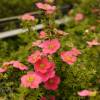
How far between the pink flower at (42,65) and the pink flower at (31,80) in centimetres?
4

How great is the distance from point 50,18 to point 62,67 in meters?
0.42

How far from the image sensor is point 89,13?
5.10 metres

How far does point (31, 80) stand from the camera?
9.18 ft

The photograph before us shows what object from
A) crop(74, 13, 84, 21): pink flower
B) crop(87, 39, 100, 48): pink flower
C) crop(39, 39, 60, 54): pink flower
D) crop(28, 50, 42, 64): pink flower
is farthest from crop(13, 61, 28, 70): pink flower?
crop(74, 13, 84, 21): pink flower

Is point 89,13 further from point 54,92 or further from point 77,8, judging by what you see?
point 54,92

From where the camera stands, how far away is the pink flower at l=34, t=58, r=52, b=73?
9.36ft

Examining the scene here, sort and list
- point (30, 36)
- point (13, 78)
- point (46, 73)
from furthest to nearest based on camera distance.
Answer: point (30, 36) < point (13, 78) < point (46, 73)

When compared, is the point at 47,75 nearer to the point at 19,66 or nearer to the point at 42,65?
the point at 42,65

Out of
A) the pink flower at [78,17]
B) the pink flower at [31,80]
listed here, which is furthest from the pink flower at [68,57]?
the pink flower at [78,17]

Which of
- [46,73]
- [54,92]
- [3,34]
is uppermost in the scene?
[46,73]

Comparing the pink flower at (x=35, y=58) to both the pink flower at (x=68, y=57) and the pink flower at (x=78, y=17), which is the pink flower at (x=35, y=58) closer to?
the pink flower at (x=68, y=57)

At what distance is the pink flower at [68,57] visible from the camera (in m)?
2.89

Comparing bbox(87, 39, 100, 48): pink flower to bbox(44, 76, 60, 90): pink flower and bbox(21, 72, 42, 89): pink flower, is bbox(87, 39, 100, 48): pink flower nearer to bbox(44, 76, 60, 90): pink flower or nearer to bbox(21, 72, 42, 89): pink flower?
bbox(44, 76, 60, 90): pink flower

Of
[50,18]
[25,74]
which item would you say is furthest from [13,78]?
[50,18]
